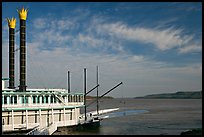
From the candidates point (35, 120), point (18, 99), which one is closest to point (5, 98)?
point (18, 99)

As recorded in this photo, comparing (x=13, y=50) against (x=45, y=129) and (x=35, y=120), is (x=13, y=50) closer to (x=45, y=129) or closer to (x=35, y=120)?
(x=35, y=120)

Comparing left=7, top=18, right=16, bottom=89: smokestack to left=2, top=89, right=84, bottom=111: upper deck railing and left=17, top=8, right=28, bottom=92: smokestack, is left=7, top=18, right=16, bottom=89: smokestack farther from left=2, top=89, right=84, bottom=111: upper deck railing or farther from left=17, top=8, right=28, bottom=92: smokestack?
left=2, top=89, right=84, bottom=111: upper deck railing

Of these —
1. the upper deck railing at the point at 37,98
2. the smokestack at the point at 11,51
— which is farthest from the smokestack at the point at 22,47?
the upper deck railing at the point at 37,98

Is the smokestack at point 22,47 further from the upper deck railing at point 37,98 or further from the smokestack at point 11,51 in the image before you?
the upper deck railing at point 37,98

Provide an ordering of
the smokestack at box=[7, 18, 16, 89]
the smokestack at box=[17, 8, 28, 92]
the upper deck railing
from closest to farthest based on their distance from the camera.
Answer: the upper deck railing → the smokestack at box=[17, 8, 28, 92] → the smokestack at box=[7, 18, 16, 89]

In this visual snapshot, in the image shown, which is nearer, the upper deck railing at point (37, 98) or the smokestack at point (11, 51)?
the upper deck railing at point (37, 98)

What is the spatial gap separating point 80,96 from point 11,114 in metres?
13.3

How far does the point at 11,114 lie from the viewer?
147 feet

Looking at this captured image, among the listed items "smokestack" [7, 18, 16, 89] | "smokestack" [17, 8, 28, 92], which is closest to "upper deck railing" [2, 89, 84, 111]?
"smokestack" [17, 8, 28, 92]

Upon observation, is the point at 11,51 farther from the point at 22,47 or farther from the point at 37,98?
the point at 37,98

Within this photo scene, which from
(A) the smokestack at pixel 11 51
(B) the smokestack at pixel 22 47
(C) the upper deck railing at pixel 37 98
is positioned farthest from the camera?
(A) the smokestack at pixel 11 51

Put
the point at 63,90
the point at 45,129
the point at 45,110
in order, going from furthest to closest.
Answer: the point at 63,90, the point at 45,110, the point at 45,129

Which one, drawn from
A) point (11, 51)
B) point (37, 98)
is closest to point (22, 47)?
point (11, 51)

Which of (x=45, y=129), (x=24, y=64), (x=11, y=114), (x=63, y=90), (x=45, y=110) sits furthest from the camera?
(x=24, y=64)
